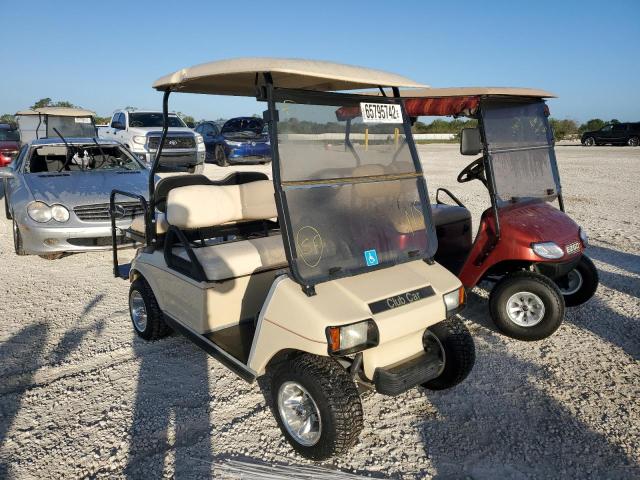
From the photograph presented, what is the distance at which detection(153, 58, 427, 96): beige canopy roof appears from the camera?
7.89 feet

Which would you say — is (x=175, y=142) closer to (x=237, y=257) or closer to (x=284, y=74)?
(x=237, y=257)

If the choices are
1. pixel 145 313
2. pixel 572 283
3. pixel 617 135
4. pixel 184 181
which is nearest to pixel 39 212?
pixel 184 181

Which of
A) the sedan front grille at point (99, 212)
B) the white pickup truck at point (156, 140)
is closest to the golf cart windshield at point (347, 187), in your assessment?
the sedan front grille at point (99, 212)

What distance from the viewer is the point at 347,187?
8.83ft

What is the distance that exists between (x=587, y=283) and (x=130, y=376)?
3876mm

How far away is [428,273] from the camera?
9.28ft

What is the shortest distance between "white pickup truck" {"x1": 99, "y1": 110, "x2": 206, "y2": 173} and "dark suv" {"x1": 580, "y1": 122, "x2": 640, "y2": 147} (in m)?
22.9

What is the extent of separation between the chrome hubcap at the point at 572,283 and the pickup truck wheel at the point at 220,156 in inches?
529

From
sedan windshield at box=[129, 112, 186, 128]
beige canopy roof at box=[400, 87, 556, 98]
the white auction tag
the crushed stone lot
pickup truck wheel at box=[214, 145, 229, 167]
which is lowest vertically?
the crushed stone lot

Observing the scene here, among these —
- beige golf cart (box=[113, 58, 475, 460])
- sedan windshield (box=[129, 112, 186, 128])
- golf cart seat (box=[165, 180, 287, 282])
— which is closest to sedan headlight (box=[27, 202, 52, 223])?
golf cart seat (box=[165, 180, 287, 282])

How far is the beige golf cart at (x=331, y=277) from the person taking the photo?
93.8 inches

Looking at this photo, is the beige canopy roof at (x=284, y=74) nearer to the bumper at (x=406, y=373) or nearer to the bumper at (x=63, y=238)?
the bumper at (x=406, y=373)

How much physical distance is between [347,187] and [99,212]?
4262 millimetres

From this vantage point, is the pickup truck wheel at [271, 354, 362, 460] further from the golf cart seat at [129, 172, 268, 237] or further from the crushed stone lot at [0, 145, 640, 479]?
the golf cart seat at [129, 172, 268, 237]
